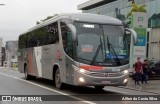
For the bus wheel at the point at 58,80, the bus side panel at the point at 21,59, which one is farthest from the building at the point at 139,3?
the bus wheel at the point at 58,80

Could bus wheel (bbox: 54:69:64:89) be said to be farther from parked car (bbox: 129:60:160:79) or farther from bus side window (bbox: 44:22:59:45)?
parked car (bbox: 129:60:160:79)

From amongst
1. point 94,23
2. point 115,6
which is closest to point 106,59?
point 94,23

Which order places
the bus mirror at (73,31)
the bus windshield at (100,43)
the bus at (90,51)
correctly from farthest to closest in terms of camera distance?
the bus windshield at (100,43), the bus at (90,51), the bus mirror at (73,31)

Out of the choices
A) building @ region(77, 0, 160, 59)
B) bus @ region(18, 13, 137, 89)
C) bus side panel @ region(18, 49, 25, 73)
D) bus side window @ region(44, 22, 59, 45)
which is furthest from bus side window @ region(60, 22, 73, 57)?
building @ region(77, 0, 160, 59)

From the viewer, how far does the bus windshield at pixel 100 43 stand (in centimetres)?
1656

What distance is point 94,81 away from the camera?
16281 millimetres

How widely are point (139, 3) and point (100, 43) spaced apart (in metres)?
49.8

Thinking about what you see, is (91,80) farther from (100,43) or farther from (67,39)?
(67,39)

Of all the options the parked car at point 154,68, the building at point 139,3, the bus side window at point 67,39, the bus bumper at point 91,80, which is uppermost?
the building at point 139,3

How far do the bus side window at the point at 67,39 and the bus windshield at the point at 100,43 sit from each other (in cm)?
42

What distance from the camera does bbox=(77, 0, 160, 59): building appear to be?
5841cm

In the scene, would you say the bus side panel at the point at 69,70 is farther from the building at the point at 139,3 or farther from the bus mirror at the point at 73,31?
the building at the point at 139,3

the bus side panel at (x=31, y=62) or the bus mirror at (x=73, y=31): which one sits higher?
the bus mirror at (x=73, y=31)

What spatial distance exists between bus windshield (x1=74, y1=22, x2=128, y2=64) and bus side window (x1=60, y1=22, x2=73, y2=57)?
42 centimetres
